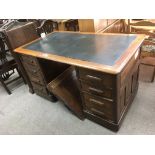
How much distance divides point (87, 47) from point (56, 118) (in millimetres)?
945

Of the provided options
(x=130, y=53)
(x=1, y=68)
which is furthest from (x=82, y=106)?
(x=1, y=68)

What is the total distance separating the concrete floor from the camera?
62.6 inches

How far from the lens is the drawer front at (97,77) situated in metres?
1.19

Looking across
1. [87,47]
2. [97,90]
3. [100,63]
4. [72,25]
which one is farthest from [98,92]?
[72,25]

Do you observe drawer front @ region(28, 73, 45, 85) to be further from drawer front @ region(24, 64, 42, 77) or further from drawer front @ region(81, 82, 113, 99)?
drawer front @ region(81, 82, 113, 99)

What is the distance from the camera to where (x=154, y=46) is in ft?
6.45

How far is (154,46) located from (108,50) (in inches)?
37.8

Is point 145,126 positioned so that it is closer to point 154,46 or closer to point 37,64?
point 154,46

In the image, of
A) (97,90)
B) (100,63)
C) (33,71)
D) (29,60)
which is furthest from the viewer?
(33,71)

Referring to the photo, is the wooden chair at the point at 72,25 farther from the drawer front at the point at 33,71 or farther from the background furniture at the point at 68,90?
the drawer front at the point at 33,71

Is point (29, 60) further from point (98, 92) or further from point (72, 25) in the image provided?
point (72, 25)

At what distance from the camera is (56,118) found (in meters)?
1.83

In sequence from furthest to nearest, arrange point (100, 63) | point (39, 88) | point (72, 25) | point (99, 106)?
point (72, 25), point (39, 88), point (99, 106), point (100, 63)

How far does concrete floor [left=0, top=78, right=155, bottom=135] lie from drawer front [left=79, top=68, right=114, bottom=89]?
2.02 feet
